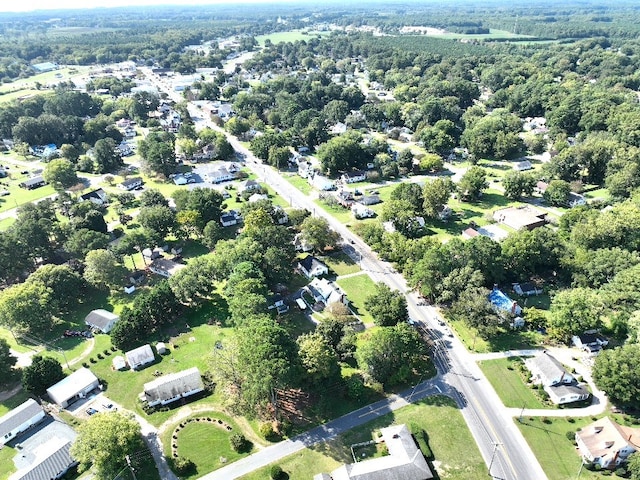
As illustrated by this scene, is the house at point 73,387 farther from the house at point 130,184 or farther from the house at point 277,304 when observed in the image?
the house at point 130,184

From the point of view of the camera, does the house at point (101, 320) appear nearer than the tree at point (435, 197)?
Yes

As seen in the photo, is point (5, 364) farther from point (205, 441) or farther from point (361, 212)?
point (361, 212)

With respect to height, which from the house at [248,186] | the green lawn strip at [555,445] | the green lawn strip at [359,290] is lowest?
the green lawn strip at [555,445]

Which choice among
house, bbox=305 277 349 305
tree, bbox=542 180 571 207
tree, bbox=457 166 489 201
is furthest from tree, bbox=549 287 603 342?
tree, bbox=457 166 489 201

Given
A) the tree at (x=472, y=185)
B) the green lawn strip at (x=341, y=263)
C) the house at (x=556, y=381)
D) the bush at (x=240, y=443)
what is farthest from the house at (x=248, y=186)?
the house at (x=556, y=381)

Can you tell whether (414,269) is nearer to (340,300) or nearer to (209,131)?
(340,300)

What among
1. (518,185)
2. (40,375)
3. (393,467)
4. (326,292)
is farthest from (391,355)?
(518,185)
